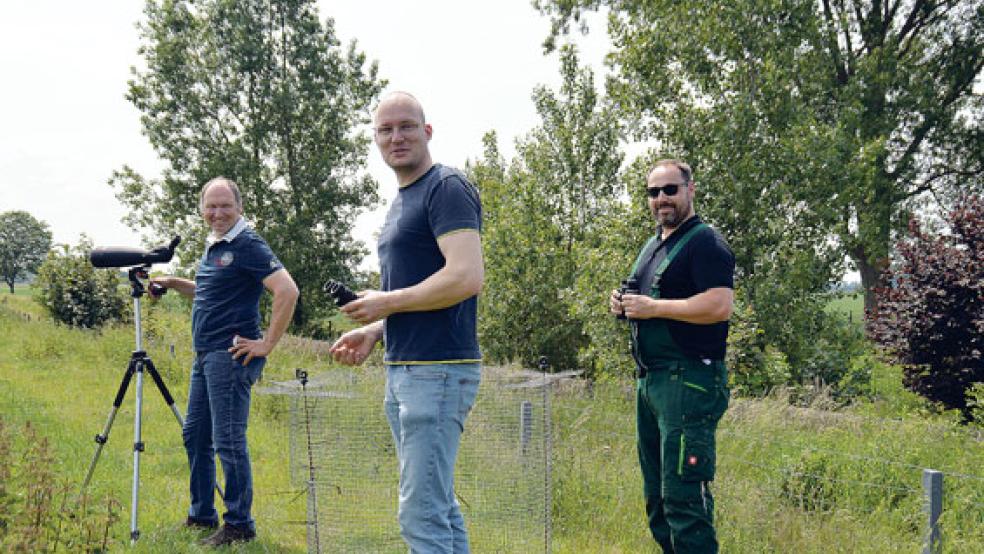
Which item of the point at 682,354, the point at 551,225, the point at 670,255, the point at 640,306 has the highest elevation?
the point at 551,225

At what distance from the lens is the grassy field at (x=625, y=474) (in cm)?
448

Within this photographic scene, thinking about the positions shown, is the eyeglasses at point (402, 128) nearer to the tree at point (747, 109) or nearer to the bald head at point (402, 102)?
the bald head at point (402, 102)

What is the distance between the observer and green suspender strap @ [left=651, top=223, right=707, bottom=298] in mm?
3365

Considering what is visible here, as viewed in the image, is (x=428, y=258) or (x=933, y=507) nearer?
(x=428, y=258)

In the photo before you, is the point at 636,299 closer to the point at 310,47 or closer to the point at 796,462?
the point at 796,462

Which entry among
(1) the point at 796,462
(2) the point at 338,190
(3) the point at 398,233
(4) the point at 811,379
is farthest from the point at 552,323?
(2) the point at 338,190

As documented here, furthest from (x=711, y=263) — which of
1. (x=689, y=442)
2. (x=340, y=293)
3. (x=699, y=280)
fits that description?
(x=340, y=293)

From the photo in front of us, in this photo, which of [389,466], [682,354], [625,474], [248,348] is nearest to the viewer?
[682,354]

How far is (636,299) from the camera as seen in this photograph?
3328 millimetres

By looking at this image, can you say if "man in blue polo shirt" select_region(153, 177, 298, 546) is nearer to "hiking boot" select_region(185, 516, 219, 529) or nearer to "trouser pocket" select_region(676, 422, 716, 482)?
"hiking boot" select_region(185, 516, 219, 529)

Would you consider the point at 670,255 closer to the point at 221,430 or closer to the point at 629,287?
the point at 629,287

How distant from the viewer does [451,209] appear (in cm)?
249

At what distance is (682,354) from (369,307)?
1503 millimetres

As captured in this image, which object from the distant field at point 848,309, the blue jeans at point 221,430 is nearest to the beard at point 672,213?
the blue jeans at point 221,430
